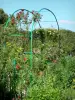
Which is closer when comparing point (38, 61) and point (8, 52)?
point (8, 52)

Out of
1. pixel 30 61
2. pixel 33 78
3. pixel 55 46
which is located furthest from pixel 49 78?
pixel 55 46

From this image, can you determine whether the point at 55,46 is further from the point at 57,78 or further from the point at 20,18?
the point at 57,78

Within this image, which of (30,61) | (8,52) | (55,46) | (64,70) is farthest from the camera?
(55,46)

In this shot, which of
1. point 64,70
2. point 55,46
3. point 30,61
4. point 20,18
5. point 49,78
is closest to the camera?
point 49,78

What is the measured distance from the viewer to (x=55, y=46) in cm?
1170

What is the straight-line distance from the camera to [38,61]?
9.23 metres

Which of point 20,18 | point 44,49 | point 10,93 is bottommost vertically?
point 10,93

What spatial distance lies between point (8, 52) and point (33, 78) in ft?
2.84

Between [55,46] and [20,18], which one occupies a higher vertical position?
[20,18]

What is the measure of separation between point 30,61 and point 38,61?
0.49 metres

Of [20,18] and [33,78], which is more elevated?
[20,18]

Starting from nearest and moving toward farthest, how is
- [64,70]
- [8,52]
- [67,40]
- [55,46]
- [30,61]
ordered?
[8,52], [64,70], [30,61], [55,46], [67,40]

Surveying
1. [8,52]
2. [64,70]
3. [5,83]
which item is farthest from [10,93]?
[64,70]

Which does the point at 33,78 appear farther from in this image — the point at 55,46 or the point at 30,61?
the point at 55,46
